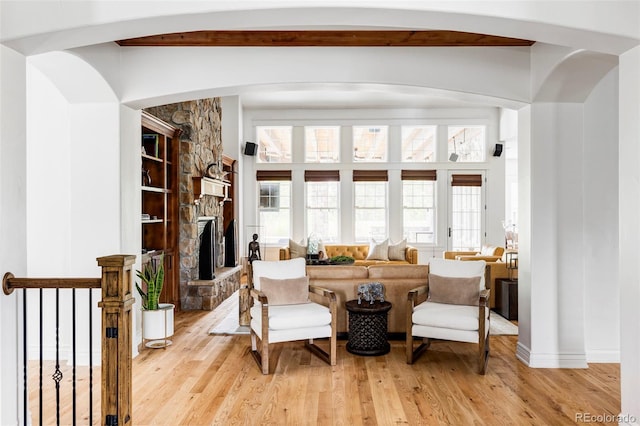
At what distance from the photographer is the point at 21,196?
276cm

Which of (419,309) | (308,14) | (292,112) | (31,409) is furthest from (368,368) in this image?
(292,112)

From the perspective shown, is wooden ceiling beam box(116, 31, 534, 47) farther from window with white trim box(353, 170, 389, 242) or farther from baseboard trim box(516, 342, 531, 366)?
window with white trim box(353, 170, 389, 242)

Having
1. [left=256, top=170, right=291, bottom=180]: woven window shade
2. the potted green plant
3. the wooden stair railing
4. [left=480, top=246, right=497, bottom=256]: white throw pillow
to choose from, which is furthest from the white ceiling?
the wooden stair railing

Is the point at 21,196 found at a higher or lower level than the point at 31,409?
higher

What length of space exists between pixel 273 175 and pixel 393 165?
105 inches

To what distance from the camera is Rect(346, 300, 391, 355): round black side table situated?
441 cm

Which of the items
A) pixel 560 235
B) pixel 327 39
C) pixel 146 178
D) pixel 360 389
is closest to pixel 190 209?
pixel 146 178

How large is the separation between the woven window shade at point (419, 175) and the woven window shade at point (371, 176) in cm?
40

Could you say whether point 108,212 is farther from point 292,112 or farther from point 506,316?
point 292,112

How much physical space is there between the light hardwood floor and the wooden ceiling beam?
286cm

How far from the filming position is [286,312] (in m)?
4.09

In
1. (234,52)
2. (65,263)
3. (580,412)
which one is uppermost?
(234,52)

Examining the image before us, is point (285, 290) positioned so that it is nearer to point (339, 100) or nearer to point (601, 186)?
point (601, 186)

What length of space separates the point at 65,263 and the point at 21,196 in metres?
1.70
